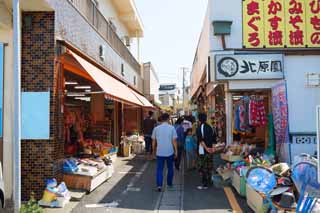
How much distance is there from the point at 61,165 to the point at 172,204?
269 centimetres

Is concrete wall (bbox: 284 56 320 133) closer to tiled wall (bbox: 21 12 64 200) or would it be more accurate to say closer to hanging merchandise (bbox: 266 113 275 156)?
hanging merchandise (bbox: 266 113 275 156)

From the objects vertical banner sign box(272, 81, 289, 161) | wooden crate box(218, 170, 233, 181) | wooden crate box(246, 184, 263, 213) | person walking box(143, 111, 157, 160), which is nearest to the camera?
wooden crate box(246, 184, 263, 213)

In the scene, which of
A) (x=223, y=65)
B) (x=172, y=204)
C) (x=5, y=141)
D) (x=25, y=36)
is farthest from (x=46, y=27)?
(x=223, y=65)

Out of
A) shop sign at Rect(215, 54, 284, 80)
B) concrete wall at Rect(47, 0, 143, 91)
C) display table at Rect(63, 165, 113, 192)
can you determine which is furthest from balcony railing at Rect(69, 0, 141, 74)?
display table at Rect(63, 165, 113, 192)

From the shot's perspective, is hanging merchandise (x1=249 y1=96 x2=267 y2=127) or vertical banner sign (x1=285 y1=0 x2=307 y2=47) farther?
vertical banner sign (x1=285 y1=0 x2=307 y2=47)

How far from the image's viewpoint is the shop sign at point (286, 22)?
1255 centimetres

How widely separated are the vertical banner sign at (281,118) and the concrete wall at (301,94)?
0.56 metres

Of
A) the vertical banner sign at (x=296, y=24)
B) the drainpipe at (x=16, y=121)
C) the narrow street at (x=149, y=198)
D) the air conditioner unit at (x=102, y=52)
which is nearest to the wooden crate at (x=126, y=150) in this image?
the air conditioner unit at (x=102, y=52)

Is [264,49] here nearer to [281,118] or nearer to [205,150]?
[281,118]

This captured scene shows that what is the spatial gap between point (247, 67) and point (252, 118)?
1.52 m

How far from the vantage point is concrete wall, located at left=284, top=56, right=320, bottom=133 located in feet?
39.6

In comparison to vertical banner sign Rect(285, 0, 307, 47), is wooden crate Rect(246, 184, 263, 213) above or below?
below

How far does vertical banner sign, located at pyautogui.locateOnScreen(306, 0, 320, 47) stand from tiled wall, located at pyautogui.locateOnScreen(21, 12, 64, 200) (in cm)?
772

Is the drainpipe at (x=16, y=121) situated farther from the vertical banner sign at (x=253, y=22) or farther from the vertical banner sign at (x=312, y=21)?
the vertical banner sign at (x=312, y=21)
